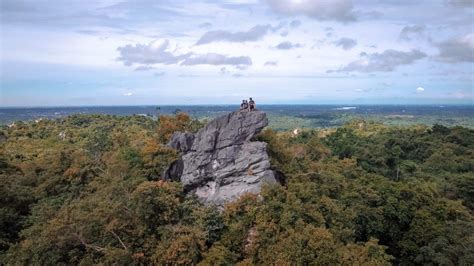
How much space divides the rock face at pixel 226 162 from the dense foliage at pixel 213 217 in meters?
1.21

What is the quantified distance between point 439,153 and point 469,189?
1633 centimetres

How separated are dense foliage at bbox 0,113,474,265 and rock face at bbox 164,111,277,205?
1208 mm

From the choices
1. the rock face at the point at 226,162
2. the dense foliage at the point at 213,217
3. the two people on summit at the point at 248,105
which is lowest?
the dense foliage at the point at 213,217

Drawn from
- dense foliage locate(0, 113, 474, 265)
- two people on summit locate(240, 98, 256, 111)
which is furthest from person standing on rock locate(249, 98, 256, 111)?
dense foliage locate(0, 113, 474, 265)

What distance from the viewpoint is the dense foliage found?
66.7ft

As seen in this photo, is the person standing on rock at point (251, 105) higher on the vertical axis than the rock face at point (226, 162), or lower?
higher

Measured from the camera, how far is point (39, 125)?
7225cm

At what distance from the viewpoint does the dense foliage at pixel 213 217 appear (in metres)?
20.3

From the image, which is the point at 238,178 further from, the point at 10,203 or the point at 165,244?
the point at 10,203

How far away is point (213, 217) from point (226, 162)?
460 cm

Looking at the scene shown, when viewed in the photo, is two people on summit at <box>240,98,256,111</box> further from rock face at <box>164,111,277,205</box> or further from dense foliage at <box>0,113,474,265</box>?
Result: dense foliage at <box>0,113,474,265</box>

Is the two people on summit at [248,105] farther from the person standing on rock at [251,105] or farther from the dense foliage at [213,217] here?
the dense foliage at [213,217]

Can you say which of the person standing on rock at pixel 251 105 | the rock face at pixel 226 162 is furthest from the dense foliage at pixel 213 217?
the person standing on rock at pixel 251 105

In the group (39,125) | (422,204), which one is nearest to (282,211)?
(422,204)
